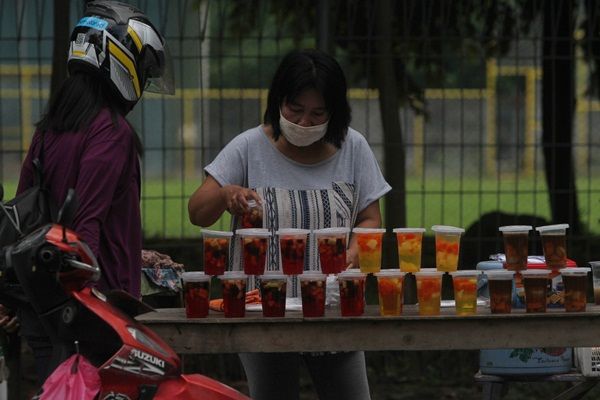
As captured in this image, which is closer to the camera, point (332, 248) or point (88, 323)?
point (88, 323)

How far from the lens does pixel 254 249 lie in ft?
15.5

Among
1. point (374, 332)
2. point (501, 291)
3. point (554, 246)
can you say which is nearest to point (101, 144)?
point (374, 332)

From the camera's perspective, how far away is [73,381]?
4090 mm

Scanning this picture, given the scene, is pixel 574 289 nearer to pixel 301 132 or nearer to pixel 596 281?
pixel 596 281

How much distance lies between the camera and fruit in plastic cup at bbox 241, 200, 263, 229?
4906mm

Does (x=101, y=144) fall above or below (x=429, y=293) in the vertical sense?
above

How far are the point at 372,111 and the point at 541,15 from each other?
120 centimetres

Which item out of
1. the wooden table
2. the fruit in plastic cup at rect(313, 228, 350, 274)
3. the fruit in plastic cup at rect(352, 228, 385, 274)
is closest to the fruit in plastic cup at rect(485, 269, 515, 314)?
the wooden table

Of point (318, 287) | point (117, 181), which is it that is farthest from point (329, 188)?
point (117, 181)

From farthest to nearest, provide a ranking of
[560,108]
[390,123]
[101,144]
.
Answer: [560,108]
[390,123]
[101,144]

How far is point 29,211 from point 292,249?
90 cm

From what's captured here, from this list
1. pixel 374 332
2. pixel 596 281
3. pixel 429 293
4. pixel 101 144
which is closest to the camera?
pixel 101 144

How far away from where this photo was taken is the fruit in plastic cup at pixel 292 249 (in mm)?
4746

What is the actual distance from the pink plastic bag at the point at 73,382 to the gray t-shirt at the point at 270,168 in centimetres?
115
